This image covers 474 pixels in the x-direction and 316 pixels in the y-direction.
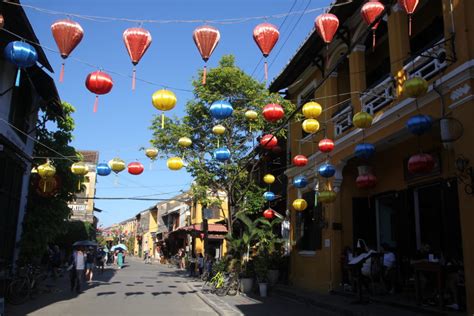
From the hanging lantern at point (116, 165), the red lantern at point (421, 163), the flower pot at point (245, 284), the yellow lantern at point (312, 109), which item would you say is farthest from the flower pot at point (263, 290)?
the red lantern at point (421, 163)

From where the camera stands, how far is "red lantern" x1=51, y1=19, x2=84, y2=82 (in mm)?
7695

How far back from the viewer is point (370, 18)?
8.40 metres

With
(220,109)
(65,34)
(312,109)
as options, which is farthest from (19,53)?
(312,109)

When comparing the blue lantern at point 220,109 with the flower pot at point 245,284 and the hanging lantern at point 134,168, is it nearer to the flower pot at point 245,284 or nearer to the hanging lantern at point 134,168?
the hanging lantern at point 134,168

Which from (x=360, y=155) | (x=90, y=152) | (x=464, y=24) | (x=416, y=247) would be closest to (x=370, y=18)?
(x=464, y=24)

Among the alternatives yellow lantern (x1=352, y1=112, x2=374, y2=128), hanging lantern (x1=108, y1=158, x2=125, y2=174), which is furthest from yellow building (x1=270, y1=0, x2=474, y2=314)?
hanging lantern (x1=108, y1=158, x2=125, y2=174)

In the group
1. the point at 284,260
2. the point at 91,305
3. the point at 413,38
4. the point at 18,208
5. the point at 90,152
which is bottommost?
the point at 91,305

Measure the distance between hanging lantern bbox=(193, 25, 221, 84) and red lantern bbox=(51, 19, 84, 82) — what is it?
6.79ft

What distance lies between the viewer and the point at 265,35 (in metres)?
8.52

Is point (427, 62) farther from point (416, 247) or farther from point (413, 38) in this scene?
point (416, 247)

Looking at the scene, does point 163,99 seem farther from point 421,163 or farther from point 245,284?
point 245,284

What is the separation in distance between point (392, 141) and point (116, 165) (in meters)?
7.63

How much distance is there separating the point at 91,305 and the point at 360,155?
8515mm

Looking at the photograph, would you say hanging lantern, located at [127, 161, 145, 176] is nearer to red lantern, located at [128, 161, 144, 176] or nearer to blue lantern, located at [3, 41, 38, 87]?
red lantern, located at [128, 161, 144, 176]
